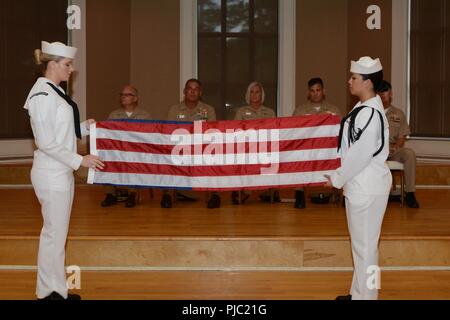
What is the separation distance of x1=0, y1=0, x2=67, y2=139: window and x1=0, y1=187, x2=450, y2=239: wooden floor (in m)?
1.62

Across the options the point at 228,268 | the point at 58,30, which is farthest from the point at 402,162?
the point at 58,30

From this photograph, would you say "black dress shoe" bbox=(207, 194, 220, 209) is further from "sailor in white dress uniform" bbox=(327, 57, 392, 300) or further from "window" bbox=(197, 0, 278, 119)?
"window" bbox=(197, 0, 278, 119)

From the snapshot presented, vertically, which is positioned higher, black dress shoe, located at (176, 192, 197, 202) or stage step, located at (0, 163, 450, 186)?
stage step, located at (0, 163, 450, 186)

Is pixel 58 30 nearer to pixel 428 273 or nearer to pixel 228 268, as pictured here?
pixel 228 268

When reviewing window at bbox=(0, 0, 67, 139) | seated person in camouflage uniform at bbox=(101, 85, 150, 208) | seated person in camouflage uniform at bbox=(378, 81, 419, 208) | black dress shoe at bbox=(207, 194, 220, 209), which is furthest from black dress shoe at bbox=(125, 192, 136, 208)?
window at bbox=(0, 0, 67, 139)

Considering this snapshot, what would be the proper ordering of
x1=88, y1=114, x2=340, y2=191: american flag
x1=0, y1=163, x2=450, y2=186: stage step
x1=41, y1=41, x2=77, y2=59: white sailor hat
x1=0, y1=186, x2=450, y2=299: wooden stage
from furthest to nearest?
x1=0, y1=163, x2=450, y2=186: stage step
x1=88, y1=114, x2=340, y2=191: american flag
x1=0, y1=186, x2=450, y2=299: wooden stage
x1=41, y1=41, x2=77, y2=59: white sailor hat

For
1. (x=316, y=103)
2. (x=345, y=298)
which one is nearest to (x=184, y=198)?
(x=316, y=103)

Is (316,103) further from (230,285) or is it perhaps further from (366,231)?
(366,231)

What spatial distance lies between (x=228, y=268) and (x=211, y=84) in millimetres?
5458

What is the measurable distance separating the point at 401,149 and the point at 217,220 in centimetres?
208

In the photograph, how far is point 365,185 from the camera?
395 centimetres

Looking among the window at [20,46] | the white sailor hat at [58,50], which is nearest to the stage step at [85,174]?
the window at [20,46]

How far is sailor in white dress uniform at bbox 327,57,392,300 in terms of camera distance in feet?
12.8

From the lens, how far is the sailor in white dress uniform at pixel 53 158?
3947mm
